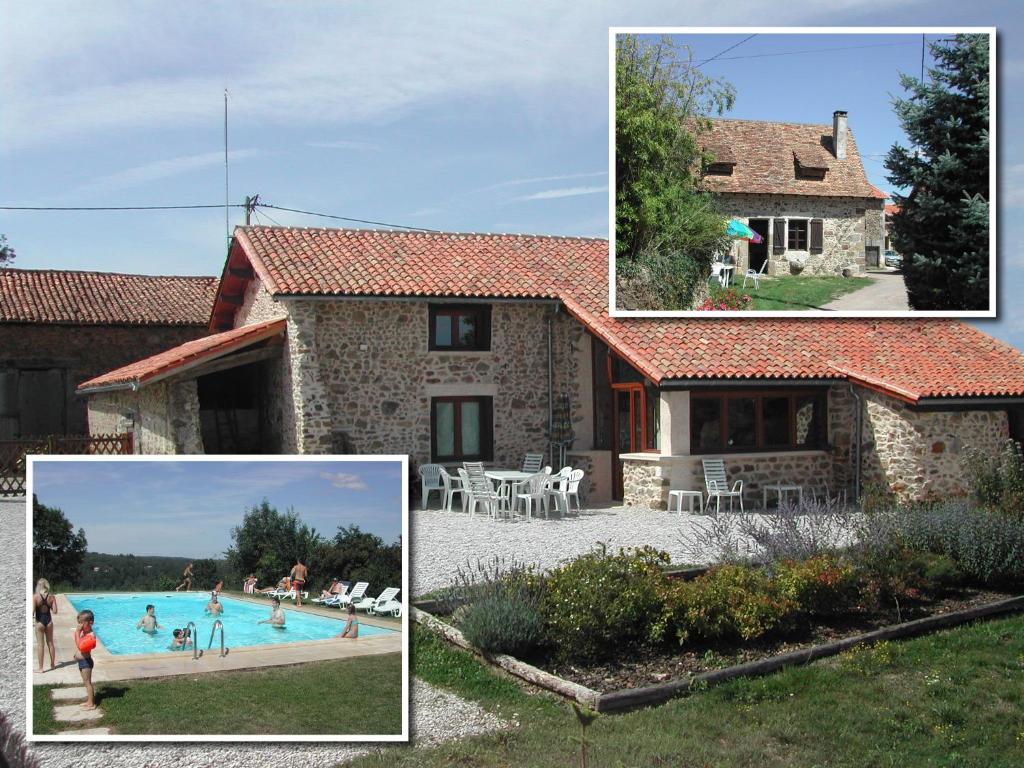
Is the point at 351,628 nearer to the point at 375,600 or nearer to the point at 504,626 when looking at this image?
the point at 375,600

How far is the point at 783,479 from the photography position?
16.5m

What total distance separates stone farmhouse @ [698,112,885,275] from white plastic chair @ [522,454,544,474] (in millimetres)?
7004

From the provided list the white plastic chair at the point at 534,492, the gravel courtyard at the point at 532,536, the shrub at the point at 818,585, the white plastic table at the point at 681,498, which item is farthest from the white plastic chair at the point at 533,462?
the shrub at the point at 818,585

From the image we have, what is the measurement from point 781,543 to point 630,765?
4.10 m

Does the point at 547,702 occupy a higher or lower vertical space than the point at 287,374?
lower

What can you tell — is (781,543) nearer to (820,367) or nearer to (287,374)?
(820,367)

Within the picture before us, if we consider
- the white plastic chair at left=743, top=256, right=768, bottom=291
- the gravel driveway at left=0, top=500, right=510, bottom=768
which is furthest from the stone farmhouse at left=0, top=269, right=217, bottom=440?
the white plastic chair at left=743, top=256, right=768, bottom=291

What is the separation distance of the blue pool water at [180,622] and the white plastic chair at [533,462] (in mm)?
12995

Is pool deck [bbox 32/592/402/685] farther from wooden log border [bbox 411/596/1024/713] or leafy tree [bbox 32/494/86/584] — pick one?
wooden log border [bbox 411/596/1024/713]

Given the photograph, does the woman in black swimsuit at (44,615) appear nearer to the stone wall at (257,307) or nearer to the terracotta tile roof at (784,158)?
the terracotta tile roof at (784,158)

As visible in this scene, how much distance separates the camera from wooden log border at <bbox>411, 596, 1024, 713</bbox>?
257 inches

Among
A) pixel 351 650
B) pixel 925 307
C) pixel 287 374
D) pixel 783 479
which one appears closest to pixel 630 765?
pixel 351 650

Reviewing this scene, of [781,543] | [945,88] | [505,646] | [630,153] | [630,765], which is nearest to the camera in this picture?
[630,765]

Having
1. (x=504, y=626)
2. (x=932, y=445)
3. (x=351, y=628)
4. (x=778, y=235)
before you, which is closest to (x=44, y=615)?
(x=351, y=628)
